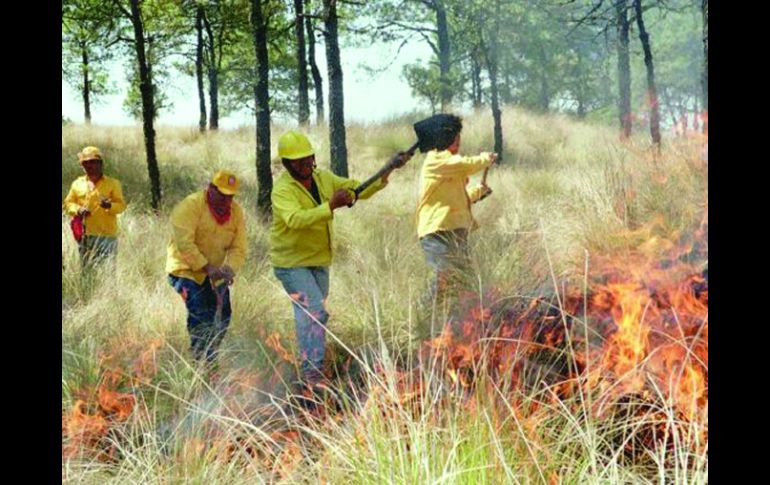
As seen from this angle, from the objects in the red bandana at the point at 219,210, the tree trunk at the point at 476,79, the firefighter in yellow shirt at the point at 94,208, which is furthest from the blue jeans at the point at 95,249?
the tree trunk at the point at 476,79

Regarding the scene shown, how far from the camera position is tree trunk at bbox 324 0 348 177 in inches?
176

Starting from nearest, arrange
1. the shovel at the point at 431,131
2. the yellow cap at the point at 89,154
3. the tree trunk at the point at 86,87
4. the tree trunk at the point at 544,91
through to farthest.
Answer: the shovel at the point at 431,131, the yellow cap at the point at 89,154, the tree trunk at the point at 86,87, the tree trunk at the point at 544,91

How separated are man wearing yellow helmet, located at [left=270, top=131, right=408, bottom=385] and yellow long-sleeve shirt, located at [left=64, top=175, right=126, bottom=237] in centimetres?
115

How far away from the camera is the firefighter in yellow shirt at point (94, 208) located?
175 inches

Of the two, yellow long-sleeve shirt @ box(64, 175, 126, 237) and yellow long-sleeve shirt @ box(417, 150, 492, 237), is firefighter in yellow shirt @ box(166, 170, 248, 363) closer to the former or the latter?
yellow long-sleeve shirt @ box(64, 175, 126, 237)

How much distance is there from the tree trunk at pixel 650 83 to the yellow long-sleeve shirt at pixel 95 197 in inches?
124

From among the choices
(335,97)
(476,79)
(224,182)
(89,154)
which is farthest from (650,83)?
(89,154)

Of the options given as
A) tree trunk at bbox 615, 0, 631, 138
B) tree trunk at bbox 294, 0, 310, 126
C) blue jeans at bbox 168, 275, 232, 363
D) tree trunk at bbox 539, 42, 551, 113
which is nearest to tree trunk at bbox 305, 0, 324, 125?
tree trunk at bbox 294, 0, 310, 126

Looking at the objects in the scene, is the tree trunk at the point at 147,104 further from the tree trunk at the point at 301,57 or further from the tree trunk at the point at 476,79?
the tree trunk at the point at 476,79

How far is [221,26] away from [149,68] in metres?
0.50

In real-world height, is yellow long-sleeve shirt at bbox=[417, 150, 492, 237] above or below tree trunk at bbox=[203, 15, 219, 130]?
below

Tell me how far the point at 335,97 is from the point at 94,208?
5.11 ft

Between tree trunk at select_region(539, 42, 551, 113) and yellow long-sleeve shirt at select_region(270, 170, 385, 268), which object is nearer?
yellow long-sleeve shirt at select_region(270, 170, 385, 268)

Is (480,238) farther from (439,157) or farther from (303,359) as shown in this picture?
(303,359)
